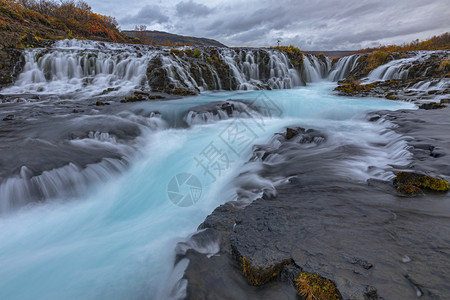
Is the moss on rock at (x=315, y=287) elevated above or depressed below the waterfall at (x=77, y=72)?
below

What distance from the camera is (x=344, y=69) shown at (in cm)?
2775

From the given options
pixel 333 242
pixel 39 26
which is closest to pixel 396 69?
pixel 333 242

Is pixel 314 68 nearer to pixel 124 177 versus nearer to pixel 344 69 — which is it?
pixel 344 69

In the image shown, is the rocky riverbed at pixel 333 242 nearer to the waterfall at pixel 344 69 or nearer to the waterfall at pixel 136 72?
the waterfall at pixel 136 72

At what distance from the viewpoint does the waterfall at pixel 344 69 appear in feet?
89.1

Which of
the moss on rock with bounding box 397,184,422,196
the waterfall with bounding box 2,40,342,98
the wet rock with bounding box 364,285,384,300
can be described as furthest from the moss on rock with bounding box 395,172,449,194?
the waterfall with bounding box 2,40,342,98

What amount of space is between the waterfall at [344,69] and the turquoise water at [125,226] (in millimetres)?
22676

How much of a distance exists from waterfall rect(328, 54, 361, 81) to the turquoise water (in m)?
22.7

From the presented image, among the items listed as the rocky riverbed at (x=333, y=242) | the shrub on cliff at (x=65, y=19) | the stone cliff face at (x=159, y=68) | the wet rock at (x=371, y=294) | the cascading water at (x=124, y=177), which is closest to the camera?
the wet rock at (x=371, y=294)

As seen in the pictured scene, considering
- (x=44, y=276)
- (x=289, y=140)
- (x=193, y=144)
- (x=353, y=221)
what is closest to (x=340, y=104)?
(x=289, y=140)

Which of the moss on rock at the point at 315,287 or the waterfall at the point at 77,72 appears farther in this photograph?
the waterfall at the point at 77,72

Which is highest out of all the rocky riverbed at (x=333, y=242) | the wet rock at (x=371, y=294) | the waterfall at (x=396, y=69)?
the waterfall at (x=396, y=69)

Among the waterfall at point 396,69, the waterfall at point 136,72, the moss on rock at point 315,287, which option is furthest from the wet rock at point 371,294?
the waterfall at point 396,69

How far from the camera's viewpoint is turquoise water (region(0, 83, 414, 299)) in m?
2.99
